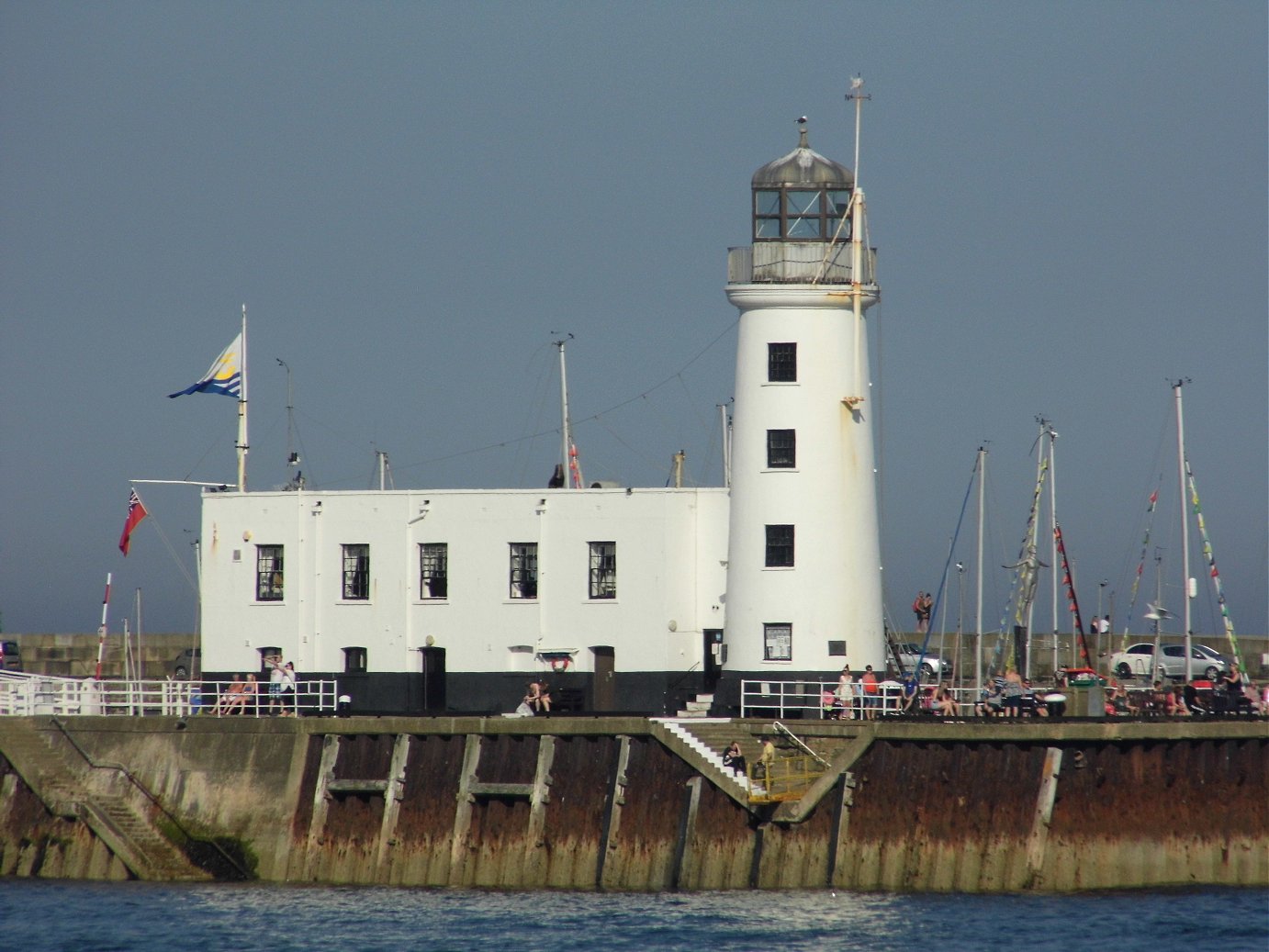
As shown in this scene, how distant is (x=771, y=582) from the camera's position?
48.0 meters

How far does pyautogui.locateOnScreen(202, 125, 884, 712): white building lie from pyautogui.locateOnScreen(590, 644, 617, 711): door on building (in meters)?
0.04

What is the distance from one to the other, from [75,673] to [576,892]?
34063 millimetres

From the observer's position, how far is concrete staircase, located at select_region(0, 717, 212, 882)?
4622 centimetres

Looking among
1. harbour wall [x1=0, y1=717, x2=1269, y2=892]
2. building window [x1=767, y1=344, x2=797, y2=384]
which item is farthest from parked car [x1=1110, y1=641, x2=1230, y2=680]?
harbour wall [x1=0, y1=717, x2=1269, y2=892]

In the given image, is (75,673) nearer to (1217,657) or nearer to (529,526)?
(529,526)

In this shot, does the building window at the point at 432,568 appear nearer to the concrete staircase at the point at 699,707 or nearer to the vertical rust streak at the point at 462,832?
the concrete staircase at the point at 699,707

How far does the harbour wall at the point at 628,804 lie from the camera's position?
41.2 metres

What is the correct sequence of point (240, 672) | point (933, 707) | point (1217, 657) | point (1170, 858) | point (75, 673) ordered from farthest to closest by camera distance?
1. point (75, 673)
2. point (1217, 657)
3. point (240, 672)
4. point (933, 707)
5. point (1170, 858)

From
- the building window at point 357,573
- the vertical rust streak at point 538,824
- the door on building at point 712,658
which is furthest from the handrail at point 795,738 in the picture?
the building window at point 357,573

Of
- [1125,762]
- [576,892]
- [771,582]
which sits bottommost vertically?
[576,892]

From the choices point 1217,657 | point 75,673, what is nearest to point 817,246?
point 1217,657

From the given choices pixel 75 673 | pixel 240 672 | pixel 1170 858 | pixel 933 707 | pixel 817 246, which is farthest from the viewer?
pixel 75 673

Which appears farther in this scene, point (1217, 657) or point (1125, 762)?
point (1217, 657)

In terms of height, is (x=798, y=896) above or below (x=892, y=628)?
below
